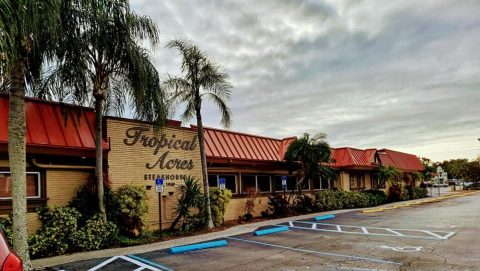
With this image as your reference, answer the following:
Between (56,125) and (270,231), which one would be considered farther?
(270,231)

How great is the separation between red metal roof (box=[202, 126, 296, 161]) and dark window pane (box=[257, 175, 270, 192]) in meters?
1.23

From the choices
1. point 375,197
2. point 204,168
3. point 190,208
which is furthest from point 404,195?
point 190,208

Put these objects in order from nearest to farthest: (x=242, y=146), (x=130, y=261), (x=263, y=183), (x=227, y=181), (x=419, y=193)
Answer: (x=130, y=261) < (x=227, y=181) < (x=242, y=146) < (x=263, y=183) < (x=419, y=193)

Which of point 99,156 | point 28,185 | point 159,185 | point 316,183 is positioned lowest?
point 316,183

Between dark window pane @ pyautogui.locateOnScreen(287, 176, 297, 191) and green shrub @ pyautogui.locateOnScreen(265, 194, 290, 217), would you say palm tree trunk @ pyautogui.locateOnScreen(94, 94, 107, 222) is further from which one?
dark window pane @ pyautogui.locateOnScreen(287, 176, 297, 191)

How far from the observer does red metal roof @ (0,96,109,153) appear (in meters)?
12.1

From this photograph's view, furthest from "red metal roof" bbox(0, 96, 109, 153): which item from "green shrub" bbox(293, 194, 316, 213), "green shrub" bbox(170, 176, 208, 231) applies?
"green shrub" bbox(293, 194, 316, 213)

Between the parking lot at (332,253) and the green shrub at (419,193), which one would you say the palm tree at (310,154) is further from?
the green shrub at (419,193)

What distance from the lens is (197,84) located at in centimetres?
1719

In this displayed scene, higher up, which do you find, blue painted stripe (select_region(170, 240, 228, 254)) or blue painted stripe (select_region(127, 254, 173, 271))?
blue painted stripe (select_region(127, 254, 173, 271))

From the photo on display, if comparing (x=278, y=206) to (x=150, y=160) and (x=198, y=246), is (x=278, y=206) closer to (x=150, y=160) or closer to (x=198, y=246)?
(x=150, y=160)

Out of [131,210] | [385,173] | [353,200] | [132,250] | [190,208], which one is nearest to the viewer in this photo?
[132,250]

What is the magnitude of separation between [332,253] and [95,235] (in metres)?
7.30

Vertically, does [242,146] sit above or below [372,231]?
above
